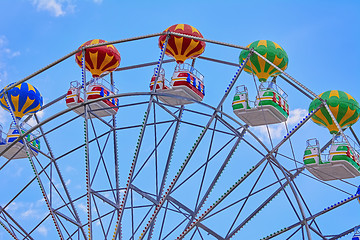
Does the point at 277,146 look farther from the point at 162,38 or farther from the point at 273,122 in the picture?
the point at 162,38

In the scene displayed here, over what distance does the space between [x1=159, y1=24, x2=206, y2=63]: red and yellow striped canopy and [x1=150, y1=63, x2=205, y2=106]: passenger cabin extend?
67 cm

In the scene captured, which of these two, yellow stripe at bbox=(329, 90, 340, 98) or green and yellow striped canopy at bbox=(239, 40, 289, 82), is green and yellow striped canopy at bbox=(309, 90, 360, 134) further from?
green and yellow striped canopy at bbox=(239, 40, 289, 82)

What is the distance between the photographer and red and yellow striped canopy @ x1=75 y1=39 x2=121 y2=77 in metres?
27.7

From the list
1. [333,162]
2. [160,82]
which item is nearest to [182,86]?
[160,82]

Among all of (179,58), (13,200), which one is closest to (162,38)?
(179,58)

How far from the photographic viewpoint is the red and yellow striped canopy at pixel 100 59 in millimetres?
27656

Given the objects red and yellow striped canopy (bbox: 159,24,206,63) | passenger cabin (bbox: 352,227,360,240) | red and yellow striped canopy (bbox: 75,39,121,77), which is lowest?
passenger cabin (bbox: 352,227,360,240)

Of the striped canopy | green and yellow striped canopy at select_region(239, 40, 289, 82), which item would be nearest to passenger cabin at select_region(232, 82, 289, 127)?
green and yellow striped canopy at select_region(239, 40, 289, 82)

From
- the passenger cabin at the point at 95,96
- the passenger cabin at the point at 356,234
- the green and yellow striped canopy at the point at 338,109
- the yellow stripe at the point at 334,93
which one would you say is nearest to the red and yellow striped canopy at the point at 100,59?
the passenger cabin at the point at 95,96

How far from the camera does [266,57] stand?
1032 inches

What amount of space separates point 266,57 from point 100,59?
273 inches

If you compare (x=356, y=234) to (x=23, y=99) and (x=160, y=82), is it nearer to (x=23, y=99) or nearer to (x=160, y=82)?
(x=160, y=82)

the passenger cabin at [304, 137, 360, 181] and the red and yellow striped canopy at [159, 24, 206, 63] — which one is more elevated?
the red and yellow striped canopy at [159, 24, 206, 63]

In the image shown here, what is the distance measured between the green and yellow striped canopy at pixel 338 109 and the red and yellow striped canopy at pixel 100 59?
339 inches
